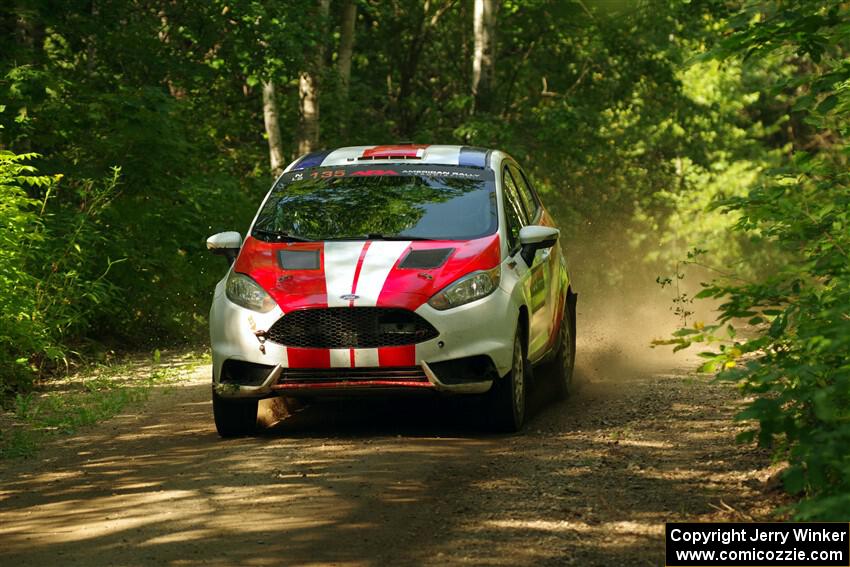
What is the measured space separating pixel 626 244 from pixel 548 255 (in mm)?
27011

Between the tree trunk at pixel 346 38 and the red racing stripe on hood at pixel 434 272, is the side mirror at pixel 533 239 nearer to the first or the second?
the red racing stripe on hood at pixel 434 272

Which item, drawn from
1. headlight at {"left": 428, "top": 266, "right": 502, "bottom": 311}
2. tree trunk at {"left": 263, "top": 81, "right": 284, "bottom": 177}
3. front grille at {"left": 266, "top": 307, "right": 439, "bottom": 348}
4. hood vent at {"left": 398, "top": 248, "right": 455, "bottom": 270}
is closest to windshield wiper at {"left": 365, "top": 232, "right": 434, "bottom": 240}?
hood vent at {"left": 398, "top": 248, "right": 455, "bottom": 270}

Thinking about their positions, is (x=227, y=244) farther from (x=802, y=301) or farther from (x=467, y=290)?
(x=802, y=301)

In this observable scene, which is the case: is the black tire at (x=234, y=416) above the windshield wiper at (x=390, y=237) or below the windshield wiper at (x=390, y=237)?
below

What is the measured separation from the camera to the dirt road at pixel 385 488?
659 cm

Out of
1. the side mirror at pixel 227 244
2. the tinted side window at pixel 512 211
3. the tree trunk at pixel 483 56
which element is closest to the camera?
the side mirror at pixel 227 244

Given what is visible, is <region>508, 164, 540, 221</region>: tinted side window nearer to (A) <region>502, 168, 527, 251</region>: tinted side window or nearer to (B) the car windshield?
(A) <region>502, 168, 527, 251</region>: tinted side window

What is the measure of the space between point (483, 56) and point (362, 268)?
62.0 ft

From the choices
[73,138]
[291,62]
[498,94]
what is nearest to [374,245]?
[73,138]

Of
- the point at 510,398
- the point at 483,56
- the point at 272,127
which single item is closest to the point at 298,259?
the point at 510,398

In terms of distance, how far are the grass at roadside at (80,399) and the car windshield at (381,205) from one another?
7.36ft

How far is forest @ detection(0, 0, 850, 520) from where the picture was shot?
769 centimetres

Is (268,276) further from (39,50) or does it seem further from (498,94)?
(498,94)

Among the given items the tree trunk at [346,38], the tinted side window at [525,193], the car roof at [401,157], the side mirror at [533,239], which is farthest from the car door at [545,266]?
the tree trunk at [346,38]
